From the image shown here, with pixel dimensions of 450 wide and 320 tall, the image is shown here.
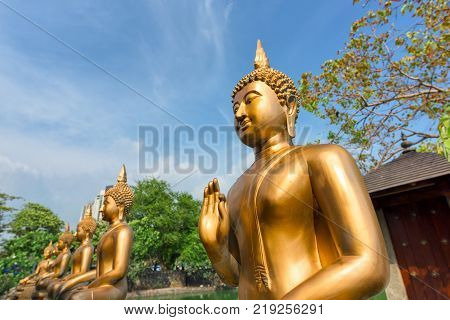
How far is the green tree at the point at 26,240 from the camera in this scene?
15.2m

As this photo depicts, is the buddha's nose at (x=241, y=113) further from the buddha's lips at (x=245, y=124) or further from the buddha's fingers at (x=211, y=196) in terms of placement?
the buddha's fingers at (x=211, y=196)

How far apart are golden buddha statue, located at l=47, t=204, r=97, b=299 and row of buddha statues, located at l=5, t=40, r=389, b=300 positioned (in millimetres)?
3751

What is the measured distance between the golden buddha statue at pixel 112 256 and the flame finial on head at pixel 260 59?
8.77 ft

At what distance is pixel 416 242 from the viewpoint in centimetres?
650

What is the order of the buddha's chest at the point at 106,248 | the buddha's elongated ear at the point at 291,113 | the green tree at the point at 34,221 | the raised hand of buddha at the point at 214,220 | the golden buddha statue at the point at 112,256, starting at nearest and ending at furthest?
the raised hand of buddha at the point at 214,220, the buddha's elongated ear at the point at 291,113, the golden buddha statue at the point at 112,256, the buddha's chest at the point at 106,248, the green tree at the point at 34,221

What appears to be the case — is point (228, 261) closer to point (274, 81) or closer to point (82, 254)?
point (274, 81)

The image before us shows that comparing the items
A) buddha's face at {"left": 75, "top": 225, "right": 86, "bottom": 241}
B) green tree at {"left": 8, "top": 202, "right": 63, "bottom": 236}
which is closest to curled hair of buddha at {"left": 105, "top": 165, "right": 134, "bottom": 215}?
buddha's face at {"left": 75, "top": 225, "right": 86, "bottom": 241}

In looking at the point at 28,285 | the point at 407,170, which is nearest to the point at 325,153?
the point at 407,170

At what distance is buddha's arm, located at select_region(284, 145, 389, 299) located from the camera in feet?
4.09

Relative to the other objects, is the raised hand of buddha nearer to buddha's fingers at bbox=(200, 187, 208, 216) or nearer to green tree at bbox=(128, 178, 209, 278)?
buddha's fingers at bbox=(200, 187, 208, 216)

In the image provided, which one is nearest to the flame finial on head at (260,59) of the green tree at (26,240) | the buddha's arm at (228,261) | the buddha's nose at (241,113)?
the buddha's nose at (241,113)

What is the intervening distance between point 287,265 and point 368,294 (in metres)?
0.39

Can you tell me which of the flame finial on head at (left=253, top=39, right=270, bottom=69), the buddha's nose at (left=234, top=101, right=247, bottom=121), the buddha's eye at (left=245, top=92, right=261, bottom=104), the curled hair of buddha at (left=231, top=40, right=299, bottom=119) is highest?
the flame finial on head at (left=253, top=39, right=270, bottom=69)
